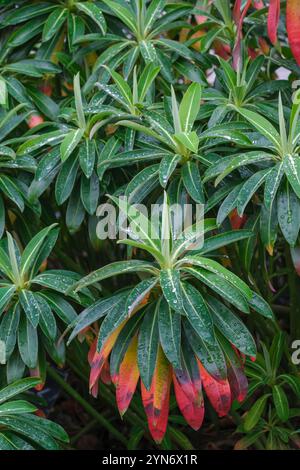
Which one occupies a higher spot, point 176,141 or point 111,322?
point 176,141

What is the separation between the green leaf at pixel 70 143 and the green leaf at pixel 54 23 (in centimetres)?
36

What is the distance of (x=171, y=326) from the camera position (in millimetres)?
1606

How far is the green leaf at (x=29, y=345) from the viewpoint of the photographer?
5.70ft

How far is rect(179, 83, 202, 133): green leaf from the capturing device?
70.7 inches

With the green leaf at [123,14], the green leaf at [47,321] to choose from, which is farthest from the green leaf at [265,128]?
the green leaf at [47,321]

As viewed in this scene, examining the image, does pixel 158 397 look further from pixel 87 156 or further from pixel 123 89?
pixel 123 89

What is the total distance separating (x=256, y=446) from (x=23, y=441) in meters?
0.82

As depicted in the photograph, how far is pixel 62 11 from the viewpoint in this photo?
7.09 ft

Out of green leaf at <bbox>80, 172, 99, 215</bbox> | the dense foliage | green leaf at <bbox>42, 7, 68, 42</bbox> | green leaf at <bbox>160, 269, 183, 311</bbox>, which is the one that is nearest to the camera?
green leaf at <bbox>160, 269, 183, 311</bbox>

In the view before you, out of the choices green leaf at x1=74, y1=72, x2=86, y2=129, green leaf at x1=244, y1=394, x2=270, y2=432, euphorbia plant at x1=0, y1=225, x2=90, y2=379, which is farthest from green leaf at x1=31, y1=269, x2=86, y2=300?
green leaf at x1=244, y1=394, x2=270, y2=432

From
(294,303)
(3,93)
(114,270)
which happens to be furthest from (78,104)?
(294,303)

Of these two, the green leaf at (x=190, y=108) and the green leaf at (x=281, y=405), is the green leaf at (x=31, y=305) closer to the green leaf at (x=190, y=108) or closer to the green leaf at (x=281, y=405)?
the green leaf at (x=190, y=108)

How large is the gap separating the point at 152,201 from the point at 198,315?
0.38 metres

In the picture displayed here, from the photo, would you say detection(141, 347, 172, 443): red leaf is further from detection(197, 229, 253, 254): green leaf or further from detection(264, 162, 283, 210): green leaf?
detection(264, 162, 283, 210): green leaf
